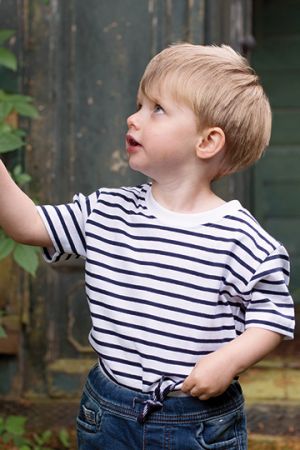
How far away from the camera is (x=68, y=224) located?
2.50 meters

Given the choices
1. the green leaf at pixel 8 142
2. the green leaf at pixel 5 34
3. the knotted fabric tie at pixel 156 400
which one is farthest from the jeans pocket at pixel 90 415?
the green leaf at pixel 5 34

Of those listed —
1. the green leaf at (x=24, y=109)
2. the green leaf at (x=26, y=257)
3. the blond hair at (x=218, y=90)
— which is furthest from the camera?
the green leaf at (x=24, y=109)

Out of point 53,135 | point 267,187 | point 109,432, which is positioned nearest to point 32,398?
point 53,135

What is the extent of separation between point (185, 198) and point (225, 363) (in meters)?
0.40

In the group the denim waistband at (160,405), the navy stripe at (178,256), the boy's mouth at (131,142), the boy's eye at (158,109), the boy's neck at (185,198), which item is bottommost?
the denim waistband at (160,405)

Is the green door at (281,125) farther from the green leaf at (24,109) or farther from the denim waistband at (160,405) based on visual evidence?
the denim waistband at (160,405)

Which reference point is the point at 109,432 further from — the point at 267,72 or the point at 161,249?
the point at 267,72

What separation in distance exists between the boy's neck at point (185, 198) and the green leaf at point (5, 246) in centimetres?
136

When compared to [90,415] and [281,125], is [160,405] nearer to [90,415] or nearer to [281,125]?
[90,415]

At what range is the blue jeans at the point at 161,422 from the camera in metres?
2.35

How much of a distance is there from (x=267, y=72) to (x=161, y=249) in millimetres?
4390

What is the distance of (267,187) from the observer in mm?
6762

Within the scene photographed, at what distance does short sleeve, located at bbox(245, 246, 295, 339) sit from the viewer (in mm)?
2316

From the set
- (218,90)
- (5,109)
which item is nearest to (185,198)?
(218,90)
